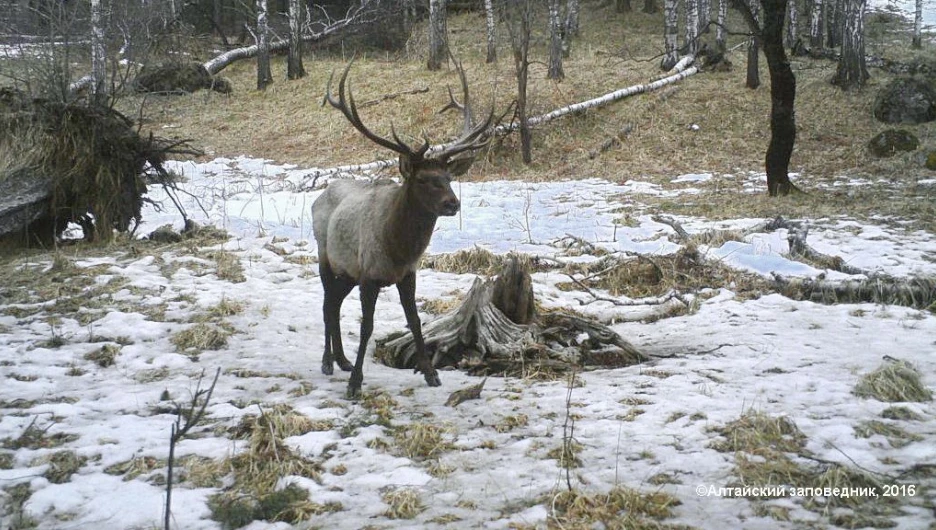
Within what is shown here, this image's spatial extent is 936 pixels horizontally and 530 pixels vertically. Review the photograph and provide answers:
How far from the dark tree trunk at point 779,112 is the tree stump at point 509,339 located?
24.7 ft

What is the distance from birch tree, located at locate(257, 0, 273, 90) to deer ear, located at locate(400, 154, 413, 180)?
64.8ft

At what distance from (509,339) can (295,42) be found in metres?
20.1

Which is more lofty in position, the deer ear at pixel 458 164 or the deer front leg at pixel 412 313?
the deer ear at pixel 458 164

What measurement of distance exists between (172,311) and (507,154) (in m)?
11.3

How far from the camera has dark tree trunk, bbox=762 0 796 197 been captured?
39.0 feet

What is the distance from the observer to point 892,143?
1484 centimetres

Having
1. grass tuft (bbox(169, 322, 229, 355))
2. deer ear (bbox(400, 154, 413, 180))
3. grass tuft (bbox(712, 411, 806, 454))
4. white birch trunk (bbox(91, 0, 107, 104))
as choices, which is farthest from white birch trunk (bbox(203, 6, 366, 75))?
grass tuft (bbox(712, 411, 806, 454))

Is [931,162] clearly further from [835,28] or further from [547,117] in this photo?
[835,28]

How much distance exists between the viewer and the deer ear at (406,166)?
201 inches

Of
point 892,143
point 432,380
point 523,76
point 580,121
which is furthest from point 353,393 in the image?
point 580,121

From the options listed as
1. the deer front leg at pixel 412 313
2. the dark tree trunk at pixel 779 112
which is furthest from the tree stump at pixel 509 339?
the dark tree trunk at pixel 779 112

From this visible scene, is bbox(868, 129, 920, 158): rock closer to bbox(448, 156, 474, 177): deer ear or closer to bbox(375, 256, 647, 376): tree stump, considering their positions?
bbox(375, 256, 647, 376): tree stump

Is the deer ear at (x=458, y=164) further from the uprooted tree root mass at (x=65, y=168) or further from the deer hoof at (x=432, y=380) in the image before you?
the uprooted tree root mass at (x=65, y=168)

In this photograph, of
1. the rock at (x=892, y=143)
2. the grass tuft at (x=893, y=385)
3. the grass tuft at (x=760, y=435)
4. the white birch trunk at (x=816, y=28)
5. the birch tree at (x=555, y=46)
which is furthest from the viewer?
the white birch trunk at (x=816, y=28)
